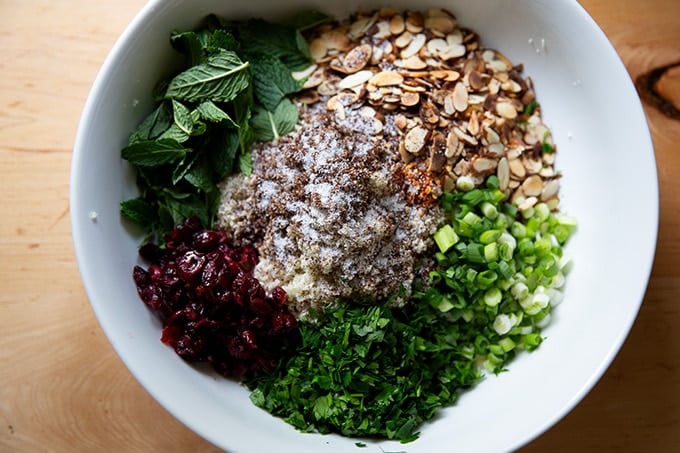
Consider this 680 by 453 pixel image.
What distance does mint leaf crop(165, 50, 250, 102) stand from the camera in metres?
1.60

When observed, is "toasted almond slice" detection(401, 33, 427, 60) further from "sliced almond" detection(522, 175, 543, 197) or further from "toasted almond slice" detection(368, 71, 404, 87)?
"sliced almond" detection(522, 175, 543, 197)

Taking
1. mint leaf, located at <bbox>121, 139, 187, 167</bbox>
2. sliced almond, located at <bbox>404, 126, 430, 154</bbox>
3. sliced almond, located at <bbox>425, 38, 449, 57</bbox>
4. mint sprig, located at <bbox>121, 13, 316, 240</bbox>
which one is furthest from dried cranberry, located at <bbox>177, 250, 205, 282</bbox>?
sliced almond, located at <bbox>425, 38, 449, 57</bbox>

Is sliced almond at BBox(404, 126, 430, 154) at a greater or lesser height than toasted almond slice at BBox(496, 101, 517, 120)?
lesser

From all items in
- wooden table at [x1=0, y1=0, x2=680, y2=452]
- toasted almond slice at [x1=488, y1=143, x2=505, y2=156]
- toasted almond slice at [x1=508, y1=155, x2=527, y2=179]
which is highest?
toasted almond slice at [x1=488, y1=143, x2=505, y2=156]

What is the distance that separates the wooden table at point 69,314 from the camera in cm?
178

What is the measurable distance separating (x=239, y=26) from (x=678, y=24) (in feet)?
4.25

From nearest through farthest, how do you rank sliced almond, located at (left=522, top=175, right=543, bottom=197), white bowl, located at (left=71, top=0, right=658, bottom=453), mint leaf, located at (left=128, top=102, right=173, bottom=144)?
white bowl, located at (left=71, top=0, right=658, bottom=453) < mint leaf, located at (left=128, top=102, right=173, bottom=144) < sliced almond, located at (left=522, top=175, right=543, bottom=197)

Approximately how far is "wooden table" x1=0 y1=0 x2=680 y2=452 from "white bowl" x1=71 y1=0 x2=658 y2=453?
27 cm

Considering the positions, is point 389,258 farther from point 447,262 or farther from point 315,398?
point 315,398

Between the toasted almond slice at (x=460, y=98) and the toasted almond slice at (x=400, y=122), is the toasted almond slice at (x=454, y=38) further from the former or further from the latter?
the toasted almond slice at (x=400, y=122)

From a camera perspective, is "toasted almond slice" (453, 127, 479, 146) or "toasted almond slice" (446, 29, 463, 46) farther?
"toasted almond slice" (446, 29, 463, 46)

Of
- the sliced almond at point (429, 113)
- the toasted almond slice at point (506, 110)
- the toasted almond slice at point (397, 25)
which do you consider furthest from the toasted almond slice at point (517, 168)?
the toasted almond slice at point (397, 25)

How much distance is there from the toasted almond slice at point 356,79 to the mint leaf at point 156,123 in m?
0.47

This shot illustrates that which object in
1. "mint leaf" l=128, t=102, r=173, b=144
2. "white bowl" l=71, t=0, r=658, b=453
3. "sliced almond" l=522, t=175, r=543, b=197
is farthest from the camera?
"sliced almond" l=522, t=175, r=543, b=197
